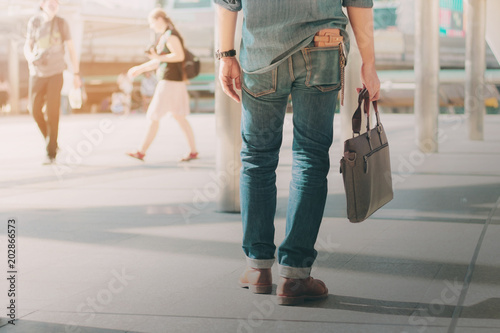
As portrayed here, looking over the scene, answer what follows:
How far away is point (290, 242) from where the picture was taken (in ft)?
11.4

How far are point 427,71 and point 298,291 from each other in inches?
334

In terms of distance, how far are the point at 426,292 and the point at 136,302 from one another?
123cm

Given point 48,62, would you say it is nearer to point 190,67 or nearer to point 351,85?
point 190,67

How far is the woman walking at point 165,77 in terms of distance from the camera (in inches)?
385

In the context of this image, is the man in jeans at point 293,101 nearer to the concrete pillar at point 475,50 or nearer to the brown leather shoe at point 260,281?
the brown leather shoe at point 260,281

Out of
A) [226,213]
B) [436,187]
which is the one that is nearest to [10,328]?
[226,213]

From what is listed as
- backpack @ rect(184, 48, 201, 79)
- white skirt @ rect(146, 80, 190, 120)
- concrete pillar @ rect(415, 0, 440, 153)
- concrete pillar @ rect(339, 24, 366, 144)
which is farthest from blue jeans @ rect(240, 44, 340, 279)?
concrete pillar @ rect(415, 0, 440, 153)

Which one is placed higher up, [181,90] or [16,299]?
[181,90]

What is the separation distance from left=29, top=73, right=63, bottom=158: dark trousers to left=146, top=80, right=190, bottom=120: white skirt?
1.09 m

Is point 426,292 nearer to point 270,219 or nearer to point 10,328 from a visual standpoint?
point 270,219

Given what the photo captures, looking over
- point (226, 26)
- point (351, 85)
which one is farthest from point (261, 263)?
point (351, 85)

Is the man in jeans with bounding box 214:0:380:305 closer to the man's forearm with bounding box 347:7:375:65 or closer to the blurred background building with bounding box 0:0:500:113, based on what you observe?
the man's forearm with bounding box 347:7:375:65

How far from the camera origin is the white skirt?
32.3 feet

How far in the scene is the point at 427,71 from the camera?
447 inches
